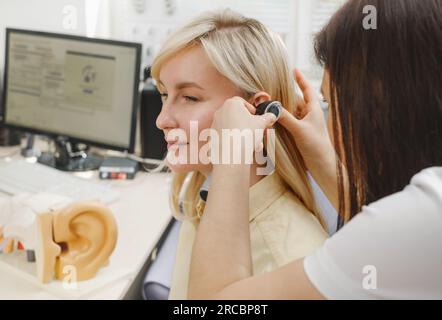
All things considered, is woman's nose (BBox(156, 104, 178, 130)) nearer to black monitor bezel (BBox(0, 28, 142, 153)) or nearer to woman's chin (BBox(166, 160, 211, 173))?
woman's chin (BBox(166, 160, 211, 173))

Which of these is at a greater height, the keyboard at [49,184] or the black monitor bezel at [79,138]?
the black monitor bezel at [79,138]

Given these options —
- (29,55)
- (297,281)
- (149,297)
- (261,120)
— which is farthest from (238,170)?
(29,55)

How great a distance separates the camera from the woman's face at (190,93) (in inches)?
39.4

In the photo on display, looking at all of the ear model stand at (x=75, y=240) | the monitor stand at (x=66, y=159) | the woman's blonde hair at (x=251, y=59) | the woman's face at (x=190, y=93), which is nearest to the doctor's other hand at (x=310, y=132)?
the woman's blonde hair at (x=251, y=59)

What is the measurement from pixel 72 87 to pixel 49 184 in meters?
0.42

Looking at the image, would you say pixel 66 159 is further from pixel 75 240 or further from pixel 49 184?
pixel 75 240

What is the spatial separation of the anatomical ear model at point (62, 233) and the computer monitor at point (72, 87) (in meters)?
0.69

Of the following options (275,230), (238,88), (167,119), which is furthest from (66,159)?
(275,230)

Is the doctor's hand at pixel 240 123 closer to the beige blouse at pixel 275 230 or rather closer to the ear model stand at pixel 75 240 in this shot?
the beige blouse at pixel 275 230

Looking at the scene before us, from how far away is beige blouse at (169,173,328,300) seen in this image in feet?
2.88

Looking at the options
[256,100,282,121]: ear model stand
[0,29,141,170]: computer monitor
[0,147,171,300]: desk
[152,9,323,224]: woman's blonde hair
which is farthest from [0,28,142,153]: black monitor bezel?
[256,100,282,121]: ear model stand

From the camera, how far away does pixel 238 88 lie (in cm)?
99

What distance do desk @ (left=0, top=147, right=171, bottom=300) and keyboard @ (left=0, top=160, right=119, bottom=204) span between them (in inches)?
2.5

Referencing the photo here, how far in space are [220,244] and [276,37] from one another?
53 centimetres
